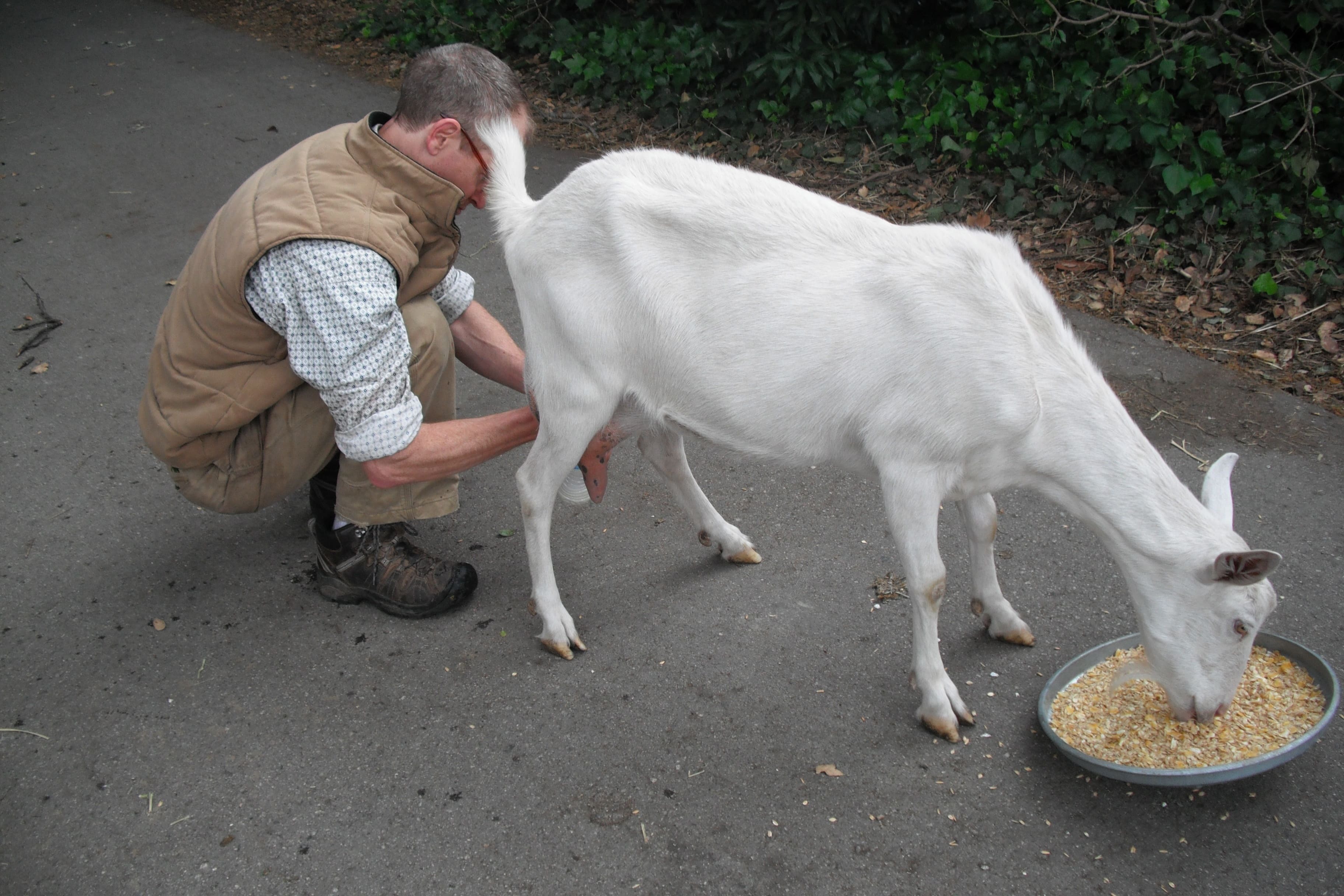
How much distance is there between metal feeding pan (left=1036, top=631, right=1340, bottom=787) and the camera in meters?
2.32

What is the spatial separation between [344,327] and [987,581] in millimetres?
2038

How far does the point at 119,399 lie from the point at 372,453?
7.77 ft

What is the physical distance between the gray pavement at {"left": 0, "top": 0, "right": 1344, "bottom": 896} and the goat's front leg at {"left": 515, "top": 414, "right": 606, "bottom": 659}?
0.10 meters

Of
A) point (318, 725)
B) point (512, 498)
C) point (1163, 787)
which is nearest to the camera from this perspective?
point (1163, 787)

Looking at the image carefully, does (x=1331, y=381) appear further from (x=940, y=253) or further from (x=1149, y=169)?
(x=940, y=253)

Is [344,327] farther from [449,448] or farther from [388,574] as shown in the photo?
[388,574]

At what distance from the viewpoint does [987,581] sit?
305 cm

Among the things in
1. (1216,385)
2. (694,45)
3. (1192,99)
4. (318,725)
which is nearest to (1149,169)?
(1192,99)

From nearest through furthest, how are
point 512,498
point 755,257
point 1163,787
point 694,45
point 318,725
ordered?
point 1163,787 < point 755,257 < point 318,725 < point 512,498 < point 694,45

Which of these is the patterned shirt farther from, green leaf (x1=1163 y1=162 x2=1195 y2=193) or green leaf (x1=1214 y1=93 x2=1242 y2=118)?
green leaf (x1=1214 y1=93 x2=1242 y2=118)

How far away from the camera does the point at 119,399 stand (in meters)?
4.48

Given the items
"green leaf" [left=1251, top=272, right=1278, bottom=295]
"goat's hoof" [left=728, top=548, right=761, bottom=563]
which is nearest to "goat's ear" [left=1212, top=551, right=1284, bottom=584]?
"goat's hoof" [left=728, top=548, right=761, bottom=563]

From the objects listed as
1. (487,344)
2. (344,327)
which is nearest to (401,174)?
(344,327)

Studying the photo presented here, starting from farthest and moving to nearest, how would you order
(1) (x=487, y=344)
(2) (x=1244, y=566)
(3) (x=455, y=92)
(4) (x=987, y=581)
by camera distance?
(1) (x=487, y=344) < (4) (x=987, y=581) < (3) (x=455, y=92) < (2) (x=1244, y=566)
